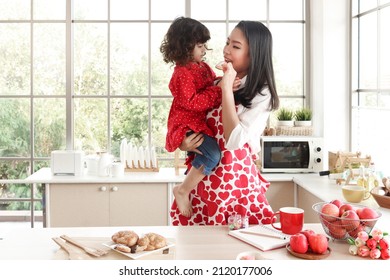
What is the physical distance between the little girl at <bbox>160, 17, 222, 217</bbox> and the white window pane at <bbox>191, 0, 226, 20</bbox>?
1917 millimetres

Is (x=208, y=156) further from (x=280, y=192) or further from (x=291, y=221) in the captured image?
(x=280, y=192)

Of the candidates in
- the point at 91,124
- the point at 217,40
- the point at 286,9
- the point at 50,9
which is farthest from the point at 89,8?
the point at 286,9

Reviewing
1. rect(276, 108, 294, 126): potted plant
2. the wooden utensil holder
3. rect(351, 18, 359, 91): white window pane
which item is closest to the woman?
the wooden utensil holder

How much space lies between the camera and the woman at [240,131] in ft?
6.30

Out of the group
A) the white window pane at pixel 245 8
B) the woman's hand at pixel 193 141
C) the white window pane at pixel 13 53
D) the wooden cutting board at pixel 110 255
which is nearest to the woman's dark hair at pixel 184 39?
the woman's hand at pixel 193 141

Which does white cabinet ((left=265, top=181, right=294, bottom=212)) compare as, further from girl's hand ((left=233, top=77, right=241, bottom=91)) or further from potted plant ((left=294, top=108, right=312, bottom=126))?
girl's hand ((left=233, top=77, right=241, bottom=91))

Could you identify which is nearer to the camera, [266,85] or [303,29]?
[266,85]

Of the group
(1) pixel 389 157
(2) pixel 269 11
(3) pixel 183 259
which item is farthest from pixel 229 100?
(2) pixel 269 11

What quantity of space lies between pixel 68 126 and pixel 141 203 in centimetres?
101

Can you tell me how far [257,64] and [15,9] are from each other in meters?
2.74

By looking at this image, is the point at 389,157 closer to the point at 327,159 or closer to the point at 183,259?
the point at 327,159

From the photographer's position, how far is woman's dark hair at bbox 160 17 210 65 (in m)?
2.19

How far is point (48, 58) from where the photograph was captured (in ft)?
13.2
